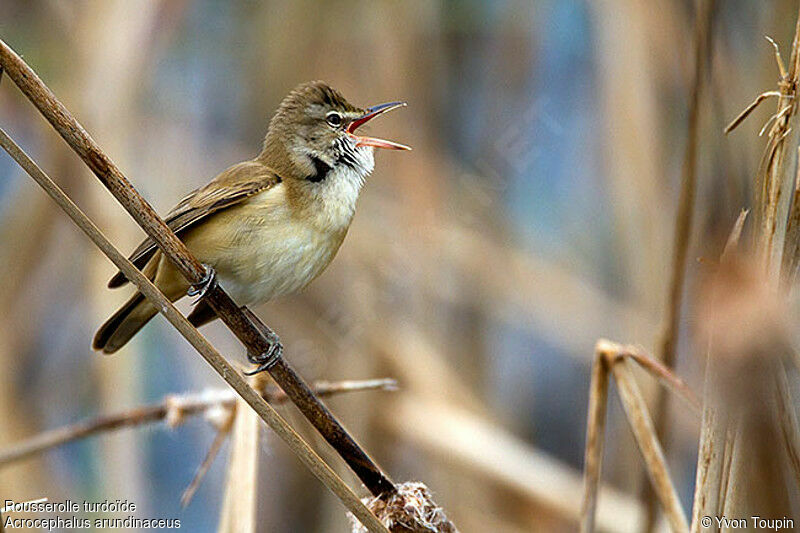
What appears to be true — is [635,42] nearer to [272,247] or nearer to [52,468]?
[272,247]

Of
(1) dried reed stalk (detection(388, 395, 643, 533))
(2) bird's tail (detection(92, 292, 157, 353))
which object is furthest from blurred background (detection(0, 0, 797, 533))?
(2) bird's tail (detection(92, 292, 157, 353))

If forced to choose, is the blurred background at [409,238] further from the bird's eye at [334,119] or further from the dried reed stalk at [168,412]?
the bird's eye at [334,119]

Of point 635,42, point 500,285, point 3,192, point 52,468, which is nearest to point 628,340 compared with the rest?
point 500,285

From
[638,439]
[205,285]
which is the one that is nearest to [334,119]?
[205,285]

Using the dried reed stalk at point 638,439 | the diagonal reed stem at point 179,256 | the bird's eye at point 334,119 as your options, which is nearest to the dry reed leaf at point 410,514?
the diagonal reed stem at point 179,256

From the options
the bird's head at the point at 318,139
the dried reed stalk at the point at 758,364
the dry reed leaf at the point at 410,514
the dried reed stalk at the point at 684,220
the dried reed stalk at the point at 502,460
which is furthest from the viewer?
the dried reed stalk at the point at 502,460

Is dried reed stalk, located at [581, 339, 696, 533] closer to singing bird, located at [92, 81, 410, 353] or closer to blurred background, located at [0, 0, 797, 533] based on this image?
singing bird, located at [92, 81, 410, 353]
